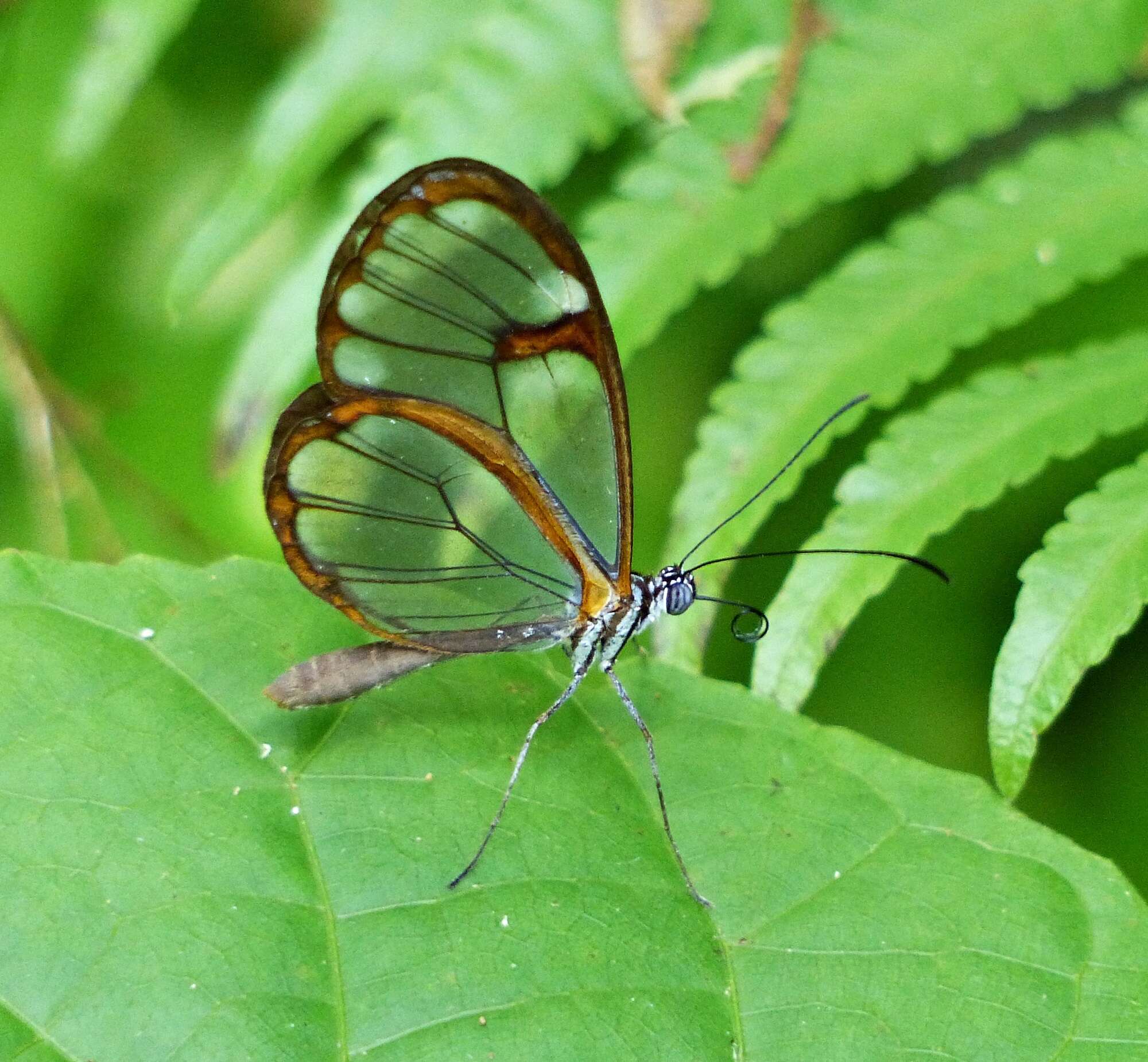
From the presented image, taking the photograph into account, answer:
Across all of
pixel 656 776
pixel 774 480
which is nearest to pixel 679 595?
pixel 774 480

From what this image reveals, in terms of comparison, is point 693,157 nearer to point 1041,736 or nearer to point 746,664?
point 746,664

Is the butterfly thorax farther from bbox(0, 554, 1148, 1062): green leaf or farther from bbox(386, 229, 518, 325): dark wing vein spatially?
bbox(386, 229, 518, 325): dark wing vein

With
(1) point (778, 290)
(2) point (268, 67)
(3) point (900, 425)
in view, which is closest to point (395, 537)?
(3) point (900, 425)

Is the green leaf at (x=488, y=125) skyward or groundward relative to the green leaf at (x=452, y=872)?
skyward

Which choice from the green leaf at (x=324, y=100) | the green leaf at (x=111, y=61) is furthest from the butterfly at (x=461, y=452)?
the green leaf at (x=111, y=61)

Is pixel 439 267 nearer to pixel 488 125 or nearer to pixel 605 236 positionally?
pixel 605 236

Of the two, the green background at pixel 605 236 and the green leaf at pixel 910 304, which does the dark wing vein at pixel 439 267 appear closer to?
the green background at pixel 605 236

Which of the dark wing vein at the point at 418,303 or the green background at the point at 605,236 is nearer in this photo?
the dark wing vein at the point at 418,303
